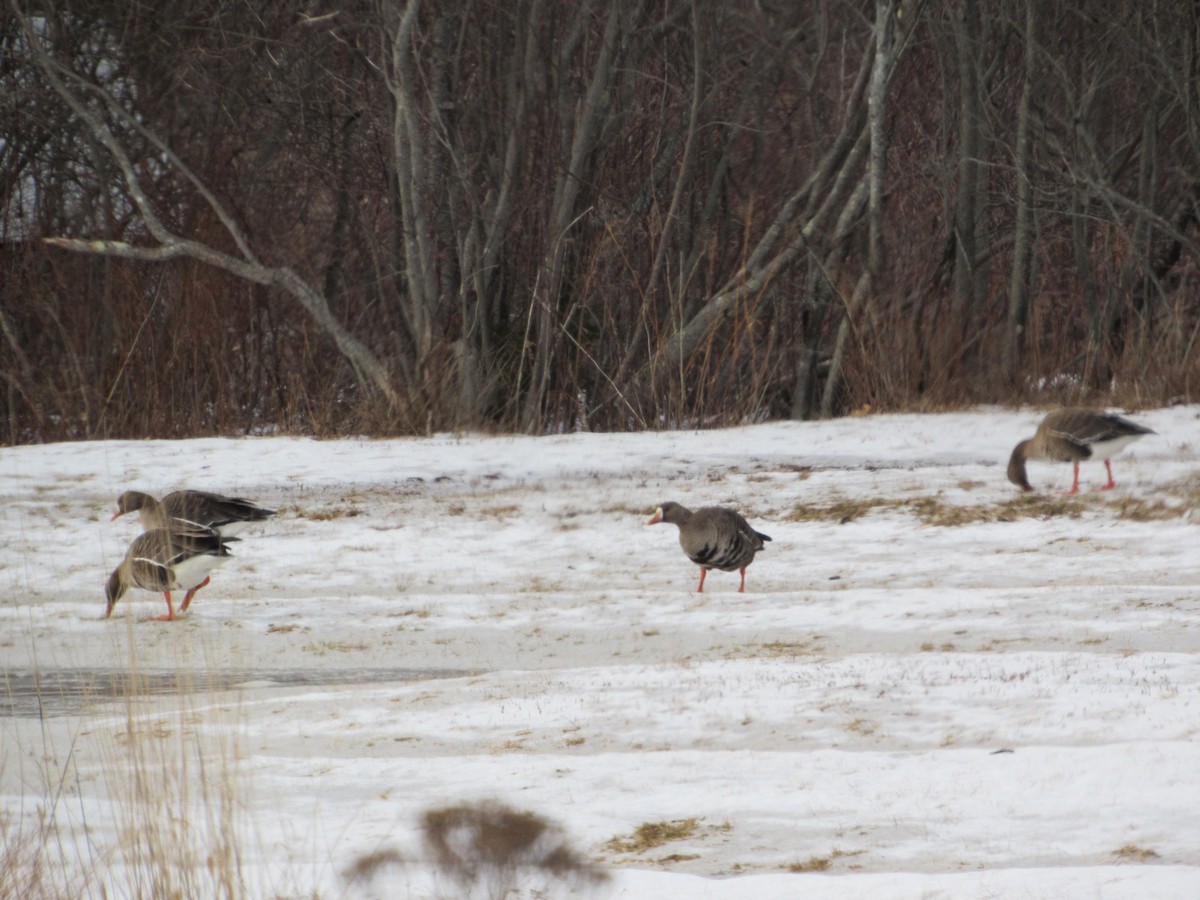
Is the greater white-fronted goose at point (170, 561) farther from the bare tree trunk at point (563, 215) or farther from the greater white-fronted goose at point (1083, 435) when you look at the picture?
the bare tree trunk at point (563, 215)

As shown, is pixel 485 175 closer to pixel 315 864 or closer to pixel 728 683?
pixel 728 683

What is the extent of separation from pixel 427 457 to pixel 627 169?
4.86 m

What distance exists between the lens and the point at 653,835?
3865 millimetres

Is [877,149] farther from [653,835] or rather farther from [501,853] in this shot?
[501,853]

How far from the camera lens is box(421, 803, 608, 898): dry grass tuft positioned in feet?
11.4

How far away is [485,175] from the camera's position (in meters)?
14.3

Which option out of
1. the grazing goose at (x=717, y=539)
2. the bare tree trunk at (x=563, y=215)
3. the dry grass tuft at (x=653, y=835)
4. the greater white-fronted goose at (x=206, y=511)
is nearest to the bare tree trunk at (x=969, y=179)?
the bare tree trunk at (x=563, y=215)

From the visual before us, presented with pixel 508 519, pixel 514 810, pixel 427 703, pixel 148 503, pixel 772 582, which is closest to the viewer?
pixel 514 810

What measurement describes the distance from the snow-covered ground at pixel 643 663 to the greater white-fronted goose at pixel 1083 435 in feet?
0.96

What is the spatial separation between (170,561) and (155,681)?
2.89 ft

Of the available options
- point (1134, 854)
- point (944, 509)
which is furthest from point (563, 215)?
point (1134, 854)

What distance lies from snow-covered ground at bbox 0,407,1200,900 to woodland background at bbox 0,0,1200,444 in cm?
201

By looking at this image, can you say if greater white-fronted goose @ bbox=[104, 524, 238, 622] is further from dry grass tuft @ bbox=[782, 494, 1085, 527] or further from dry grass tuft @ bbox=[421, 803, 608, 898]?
dry grass tuft @ bbox=[782, 494, 1085, 527]

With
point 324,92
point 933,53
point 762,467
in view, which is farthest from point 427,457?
point 933,53
